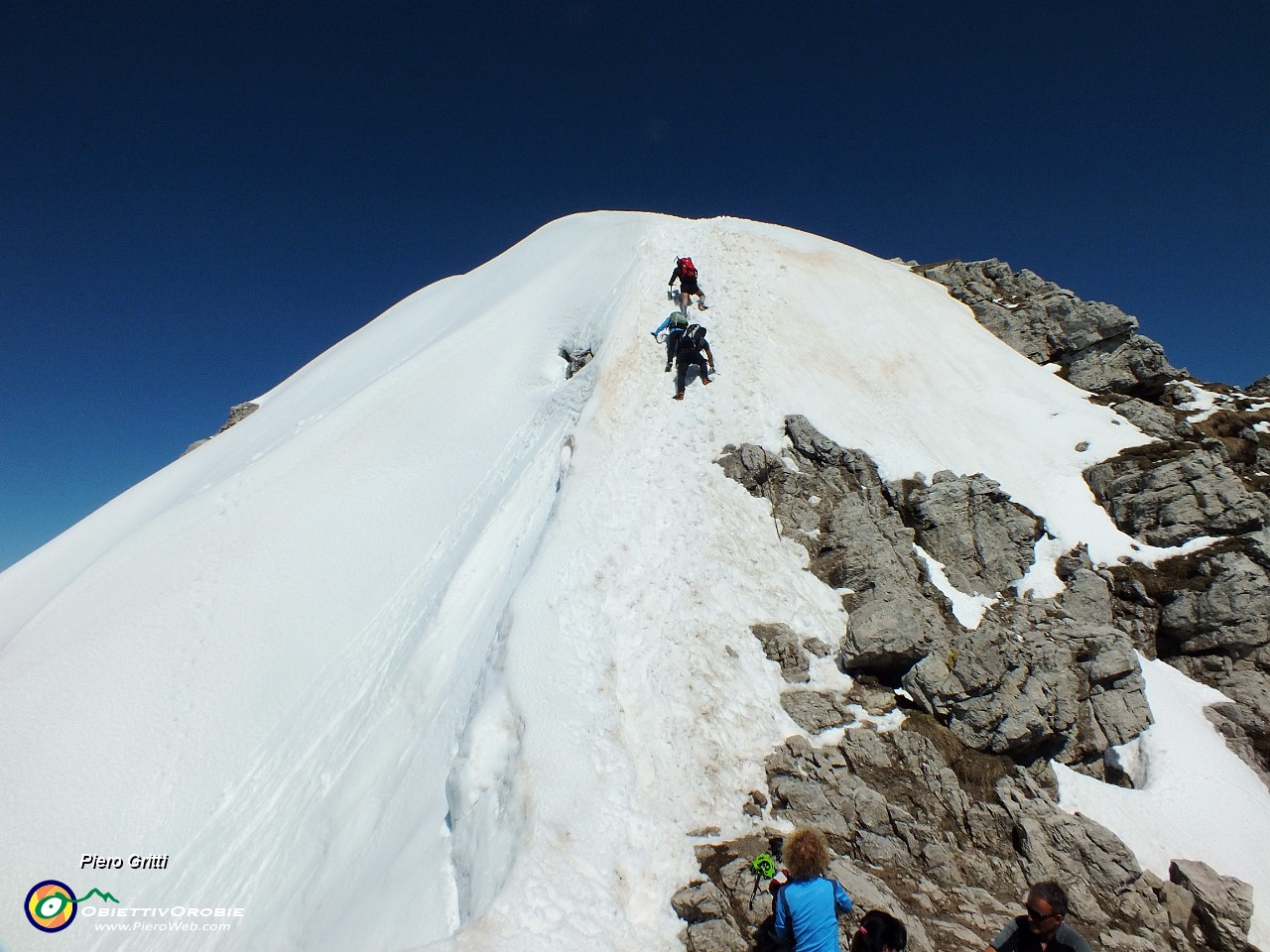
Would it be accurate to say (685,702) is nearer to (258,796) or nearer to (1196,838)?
(258,796)

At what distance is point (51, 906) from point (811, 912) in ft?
39.3

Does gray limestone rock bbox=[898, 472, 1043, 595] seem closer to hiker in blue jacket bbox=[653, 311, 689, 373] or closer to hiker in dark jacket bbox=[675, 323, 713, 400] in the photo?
hiker in dark jacket bbox=[675, 323, 713, 400]

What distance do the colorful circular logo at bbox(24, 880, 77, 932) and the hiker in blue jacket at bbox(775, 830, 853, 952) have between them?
11.4 meters

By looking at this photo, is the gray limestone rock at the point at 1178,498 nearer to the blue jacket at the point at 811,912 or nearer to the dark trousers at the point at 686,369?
the dark trousers at the point at 686,369

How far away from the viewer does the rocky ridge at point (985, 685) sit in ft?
27.8

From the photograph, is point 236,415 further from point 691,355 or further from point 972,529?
point 972,529

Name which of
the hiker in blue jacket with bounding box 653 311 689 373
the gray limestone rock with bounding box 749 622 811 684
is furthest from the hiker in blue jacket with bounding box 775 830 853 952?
the hiker in blue jacket with bounding box 653 311 689 373

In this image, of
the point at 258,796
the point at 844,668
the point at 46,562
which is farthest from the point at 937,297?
the point at 46,562

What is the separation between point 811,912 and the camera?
554 cm

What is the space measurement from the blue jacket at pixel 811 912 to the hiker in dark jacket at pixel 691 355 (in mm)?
13224

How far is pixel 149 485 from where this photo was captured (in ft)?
69.2

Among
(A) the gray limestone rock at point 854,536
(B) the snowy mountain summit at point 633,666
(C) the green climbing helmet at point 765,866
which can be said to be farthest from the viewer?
(A) the gray limestone rock at point 854,536

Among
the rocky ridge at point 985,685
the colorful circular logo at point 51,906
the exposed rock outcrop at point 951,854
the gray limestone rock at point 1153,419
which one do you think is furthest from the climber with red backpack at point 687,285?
the colorful circular logo at point 51,906

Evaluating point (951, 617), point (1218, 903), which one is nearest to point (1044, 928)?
point (1218, 903)
